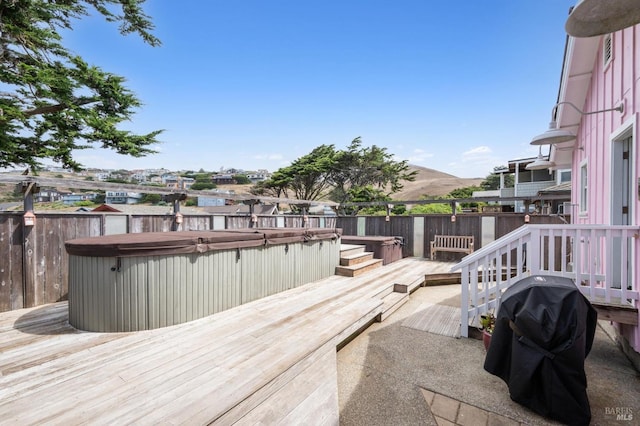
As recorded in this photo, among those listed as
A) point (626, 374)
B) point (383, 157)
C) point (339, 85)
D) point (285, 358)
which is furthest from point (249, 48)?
point (383, 157)

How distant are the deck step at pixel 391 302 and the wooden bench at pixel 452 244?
384 centimetres

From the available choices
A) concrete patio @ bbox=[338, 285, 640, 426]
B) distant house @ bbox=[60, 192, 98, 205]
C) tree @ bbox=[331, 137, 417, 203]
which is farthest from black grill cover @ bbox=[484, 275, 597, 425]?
tree @ bbox=[331, 137, 417, 203]

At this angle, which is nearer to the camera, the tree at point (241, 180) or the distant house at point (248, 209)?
the distant house at point (248, 209)

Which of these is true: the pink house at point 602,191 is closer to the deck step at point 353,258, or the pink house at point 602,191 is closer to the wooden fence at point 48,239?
the deck step at point 353,258

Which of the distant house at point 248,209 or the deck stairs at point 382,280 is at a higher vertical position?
the distant house at point 248,209

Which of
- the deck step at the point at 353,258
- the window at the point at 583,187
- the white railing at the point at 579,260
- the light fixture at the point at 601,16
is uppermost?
the light fixture at the point at 601,16

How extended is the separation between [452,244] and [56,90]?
512 inches

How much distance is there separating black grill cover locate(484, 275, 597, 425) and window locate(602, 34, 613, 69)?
138 inches

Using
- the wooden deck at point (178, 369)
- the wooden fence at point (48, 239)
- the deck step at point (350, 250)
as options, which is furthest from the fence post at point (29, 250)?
the deck step at point (350, 250)

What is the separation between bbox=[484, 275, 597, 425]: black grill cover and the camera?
200 cm

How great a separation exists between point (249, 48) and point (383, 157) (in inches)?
643

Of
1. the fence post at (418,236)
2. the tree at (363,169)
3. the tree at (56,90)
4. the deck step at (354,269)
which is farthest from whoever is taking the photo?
the tree at (363,169)

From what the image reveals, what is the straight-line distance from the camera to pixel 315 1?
7.99 m

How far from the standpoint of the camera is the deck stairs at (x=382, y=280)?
181 inches
